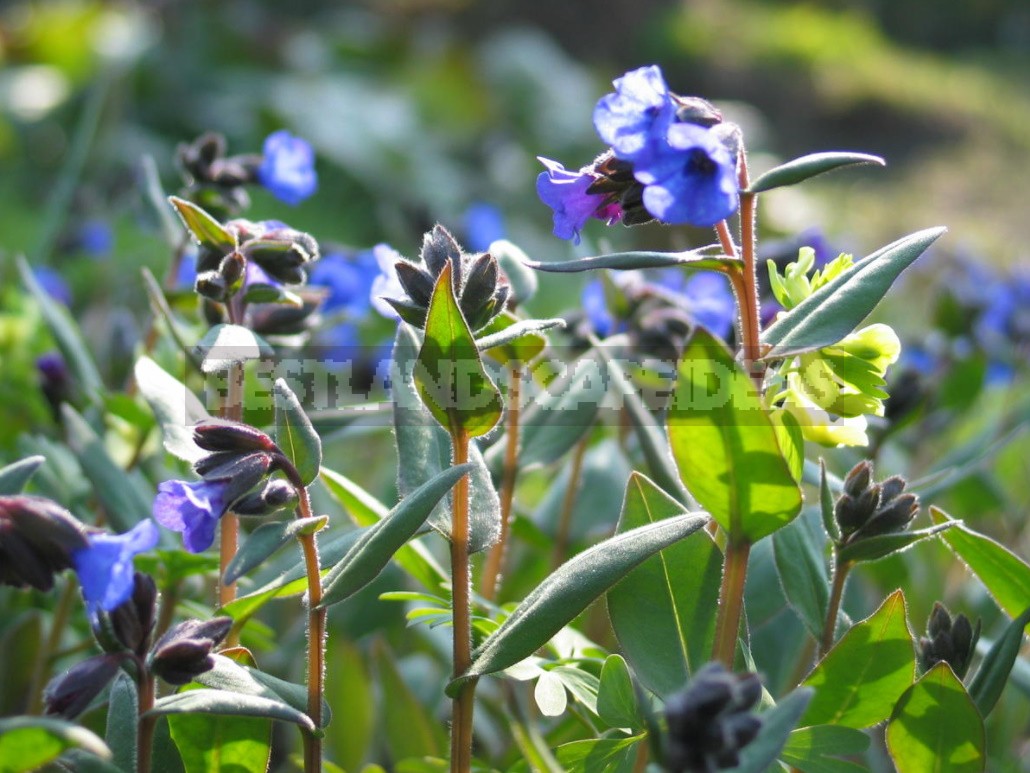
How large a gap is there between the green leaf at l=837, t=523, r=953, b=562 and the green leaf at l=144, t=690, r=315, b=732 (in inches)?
19.9

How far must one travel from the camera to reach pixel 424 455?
46.0 inches

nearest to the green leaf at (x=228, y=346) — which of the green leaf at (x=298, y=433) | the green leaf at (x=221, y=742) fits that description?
the green leaf at (x=298, y=433)

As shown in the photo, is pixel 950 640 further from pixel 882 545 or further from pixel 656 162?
pixel 656 162

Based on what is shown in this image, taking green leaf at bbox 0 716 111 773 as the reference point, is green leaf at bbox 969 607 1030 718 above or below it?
below

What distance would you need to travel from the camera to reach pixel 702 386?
36.7 inches

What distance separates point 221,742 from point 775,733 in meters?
0.52

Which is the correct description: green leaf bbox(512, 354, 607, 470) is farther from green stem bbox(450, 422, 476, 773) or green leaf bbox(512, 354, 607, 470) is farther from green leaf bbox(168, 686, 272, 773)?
green leaf bbox(168, 686, 272, 773)

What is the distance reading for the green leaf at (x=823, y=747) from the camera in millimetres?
1000

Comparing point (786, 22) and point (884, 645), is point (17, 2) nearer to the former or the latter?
point (786, 22)

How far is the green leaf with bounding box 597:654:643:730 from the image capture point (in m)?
1.02

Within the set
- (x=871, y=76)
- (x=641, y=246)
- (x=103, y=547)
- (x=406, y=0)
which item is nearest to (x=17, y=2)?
(x=406, y=0)

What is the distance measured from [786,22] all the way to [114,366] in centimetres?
1045

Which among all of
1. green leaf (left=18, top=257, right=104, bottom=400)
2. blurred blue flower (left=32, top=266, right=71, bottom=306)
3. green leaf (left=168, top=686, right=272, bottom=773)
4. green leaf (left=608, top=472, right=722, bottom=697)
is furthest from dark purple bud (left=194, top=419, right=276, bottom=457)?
blurred blue flower (left=32, top=266, right=71, bottom=306)

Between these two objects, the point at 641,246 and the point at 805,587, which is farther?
the point at 641,246
